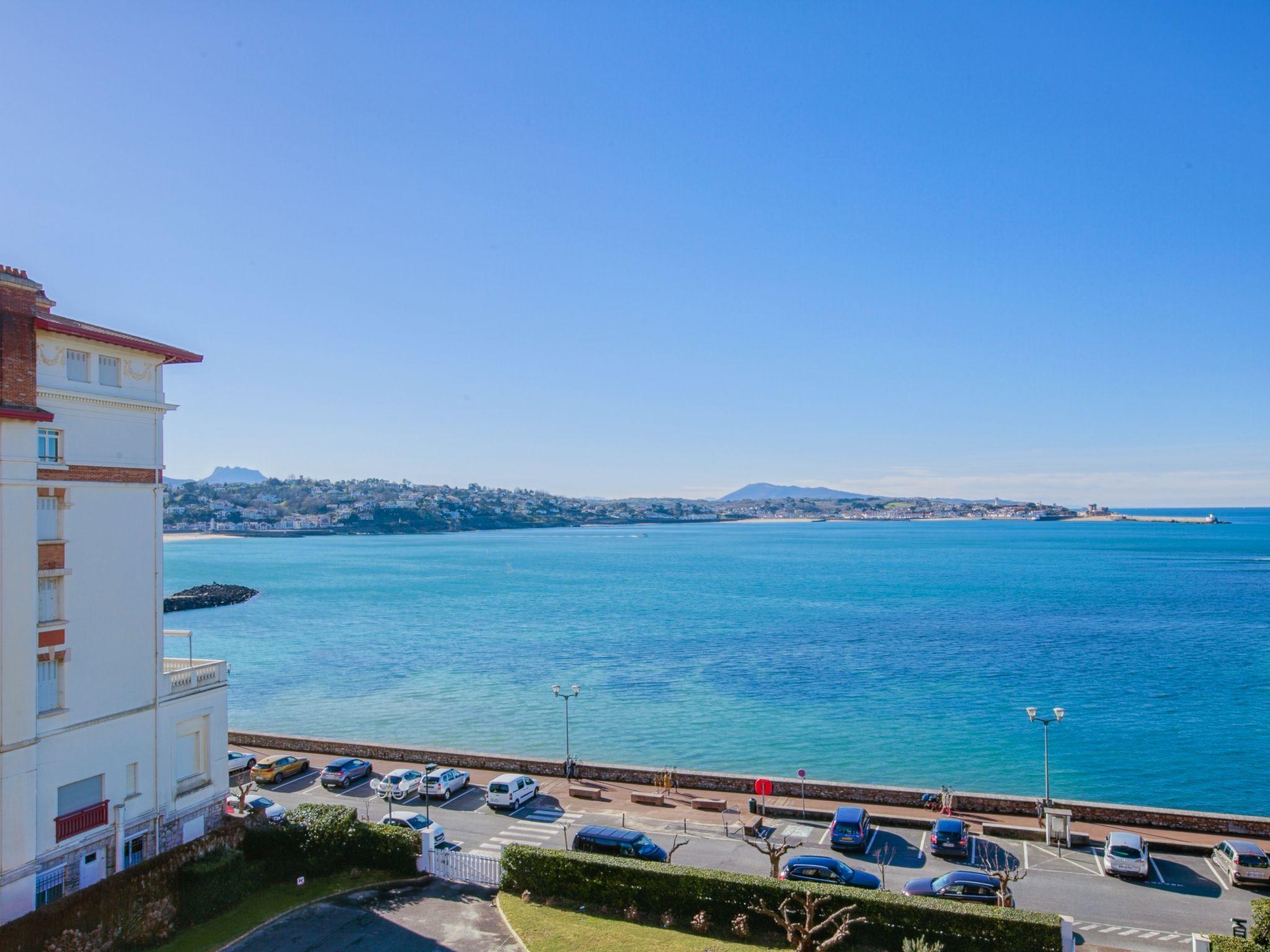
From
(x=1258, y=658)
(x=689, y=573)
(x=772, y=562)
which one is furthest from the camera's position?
(x=772, y=562)

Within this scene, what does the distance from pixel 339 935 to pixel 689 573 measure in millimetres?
124127

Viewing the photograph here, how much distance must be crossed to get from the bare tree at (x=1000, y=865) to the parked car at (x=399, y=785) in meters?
19.3

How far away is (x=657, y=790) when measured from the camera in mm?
31328

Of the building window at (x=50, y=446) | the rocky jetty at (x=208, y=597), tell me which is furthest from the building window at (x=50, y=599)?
the rocky jetty at (x=208, y=597)

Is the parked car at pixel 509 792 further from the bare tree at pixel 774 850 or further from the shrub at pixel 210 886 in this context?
the shrub at pixel 210 886

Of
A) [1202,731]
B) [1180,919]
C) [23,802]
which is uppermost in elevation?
[23,802]

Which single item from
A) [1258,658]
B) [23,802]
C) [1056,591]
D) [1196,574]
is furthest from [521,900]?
[1196,574]

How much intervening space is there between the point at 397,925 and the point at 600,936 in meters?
4.71

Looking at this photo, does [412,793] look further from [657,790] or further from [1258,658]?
[1258,658]

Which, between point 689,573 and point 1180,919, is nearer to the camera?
point 1180,919

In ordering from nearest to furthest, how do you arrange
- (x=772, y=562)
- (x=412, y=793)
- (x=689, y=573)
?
(x=412, y=793), (x=689, y=573), (x=772, y=562)

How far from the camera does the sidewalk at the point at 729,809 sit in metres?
25.9

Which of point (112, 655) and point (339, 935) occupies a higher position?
point (112, 655)

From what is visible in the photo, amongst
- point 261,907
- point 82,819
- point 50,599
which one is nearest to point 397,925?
point 261,907
